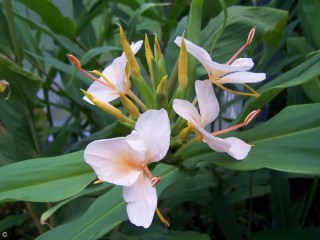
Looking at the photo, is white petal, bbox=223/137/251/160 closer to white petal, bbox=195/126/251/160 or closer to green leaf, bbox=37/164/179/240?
white petal, bbox=195/126/251/160

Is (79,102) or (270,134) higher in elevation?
(270,134)

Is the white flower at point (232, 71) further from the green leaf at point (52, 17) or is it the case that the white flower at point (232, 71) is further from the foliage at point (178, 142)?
the green leaf at point (52, 17)

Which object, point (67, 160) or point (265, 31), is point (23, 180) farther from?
point (265, 31)

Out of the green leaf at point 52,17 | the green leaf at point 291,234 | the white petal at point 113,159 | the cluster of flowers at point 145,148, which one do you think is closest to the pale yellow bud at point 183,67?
the cluster of flowers at point 145,148

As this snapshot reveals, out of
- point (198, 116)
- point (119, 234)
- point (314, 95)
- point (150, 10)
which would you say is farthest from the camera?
point (150, 10)

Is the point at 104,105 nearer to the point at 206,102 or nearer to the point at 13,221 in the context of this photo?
the point at 206,102

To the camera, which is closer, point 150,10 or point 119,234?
point 119,234

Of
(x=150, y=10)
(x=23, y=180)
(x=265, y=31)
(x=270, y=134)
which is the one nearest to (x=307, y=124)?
(x=270, y=134)
